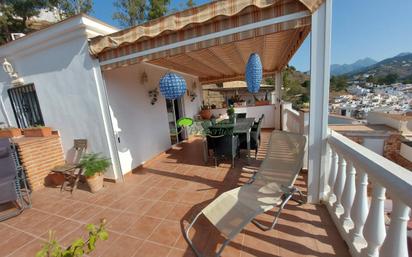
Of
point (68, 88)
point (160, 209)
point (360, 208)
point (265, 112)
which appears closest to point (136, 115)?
point (68, 88)

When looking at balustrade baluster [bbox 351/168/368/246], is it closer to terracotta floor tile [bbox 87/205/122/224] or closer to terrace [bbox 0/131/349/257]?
terrace [bbox 0/131/349/257]

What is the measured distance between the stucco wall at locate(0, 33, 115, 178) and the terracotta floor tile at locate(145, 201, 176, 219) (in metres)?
1.74

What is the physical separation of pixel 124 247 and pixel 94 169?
2063 mm

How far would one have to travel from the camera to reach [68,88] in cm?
409

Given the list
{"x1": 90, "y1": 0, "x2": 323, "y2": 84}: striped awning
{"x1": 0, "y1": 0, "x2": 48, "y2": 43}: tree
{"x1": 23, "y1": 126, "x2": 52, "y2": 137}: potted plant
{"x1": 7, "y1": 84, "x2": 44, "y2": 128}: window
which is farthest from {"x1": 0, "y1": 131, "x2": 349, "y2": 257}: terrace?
{"x1": 0, "y1": 0, "x2": 48, "y2": 43}: tree

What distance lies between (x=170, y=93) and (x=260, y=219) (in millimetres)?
2720

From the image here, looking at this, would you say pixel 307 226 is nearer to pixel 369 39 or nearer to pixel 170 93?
pixel 170 93

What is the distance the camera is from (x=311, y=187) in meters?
2.65

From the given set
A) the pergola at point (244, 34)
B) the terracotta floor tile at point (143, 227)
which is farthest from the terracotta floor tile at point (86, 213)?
the pergola at point (244, 34)

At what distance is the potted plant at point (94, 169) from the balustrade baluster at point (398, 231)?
4339 millimetres

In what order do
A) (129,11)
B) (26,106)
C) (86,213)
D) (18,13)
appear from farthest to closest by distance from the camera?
(129,11)
(18,13)
(26,106)
(86,213)

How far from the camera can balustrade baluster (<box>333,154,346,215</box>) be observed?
2146mm

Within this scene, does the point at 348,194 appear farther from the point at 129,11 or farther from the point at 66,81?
the point at 129,11

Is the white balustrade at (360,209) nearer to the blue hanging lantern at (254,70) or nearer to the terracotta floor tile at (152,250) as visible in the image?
the terracotta floor tile at (152,250)
